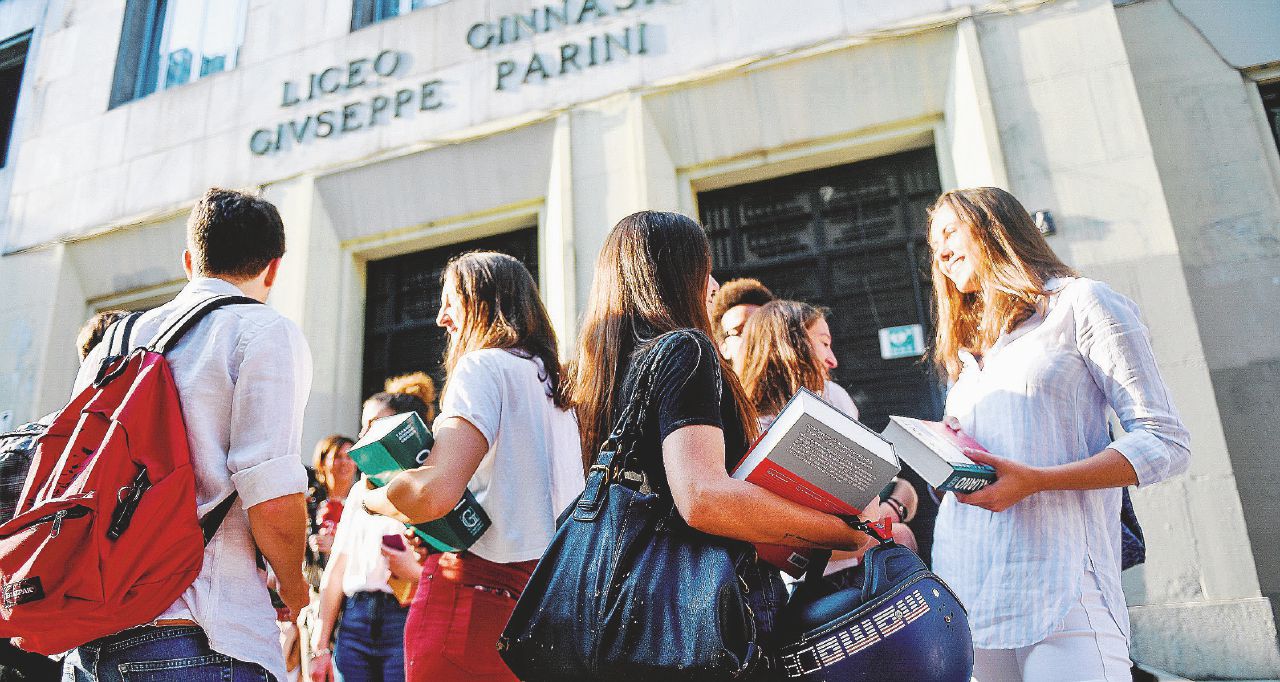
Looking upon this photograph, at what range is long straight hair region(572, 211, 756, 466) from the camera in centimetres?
171

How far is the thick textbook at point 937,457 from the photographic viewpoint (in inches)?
70.5

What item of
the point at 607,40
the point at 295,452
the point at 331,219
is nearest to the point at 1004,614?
the point at 295,452

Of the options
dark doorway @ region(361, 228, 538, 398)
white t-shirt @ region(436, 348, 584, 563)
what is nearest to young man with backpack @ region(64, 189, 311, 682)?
white t-shirt @ region(436, 348, 584, 563)

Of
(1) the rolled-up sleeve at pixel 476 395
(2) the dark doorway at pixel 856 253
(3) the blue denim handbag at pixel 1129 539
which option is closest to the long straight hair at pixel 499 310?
(1) the rolled-up sleeve at pixel 476 395

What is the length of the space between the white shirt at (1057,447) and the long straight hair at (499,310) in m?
1.24

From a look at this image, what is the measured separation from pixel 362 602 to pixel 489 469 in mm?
1509

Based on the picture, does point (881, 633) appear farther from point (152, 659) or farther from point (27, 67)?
point (27, 67)

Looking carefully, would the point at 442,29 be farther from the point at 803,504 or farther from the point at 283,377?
the point at 803,504

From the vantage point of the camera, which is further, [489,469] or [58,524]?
[489,469]

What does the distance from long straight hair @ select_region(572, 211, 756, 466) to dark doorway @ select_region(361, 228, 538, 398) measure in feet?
17.1

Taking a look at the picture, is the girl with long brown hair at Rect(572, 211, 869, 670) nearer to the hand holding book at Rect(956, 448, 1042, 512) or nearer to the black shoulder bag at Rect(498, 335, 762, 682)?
the black shoulder bag at Rect(498, 335, 762, 682)

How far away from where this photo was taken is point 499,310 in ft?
8.36

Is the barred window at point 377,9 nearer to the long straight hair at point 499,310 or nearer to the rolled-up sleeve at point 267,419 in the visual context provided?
the long straight hair at point 499,310

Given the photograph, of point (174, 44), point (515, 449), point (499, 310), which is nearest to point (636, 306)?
point (515, 449)
